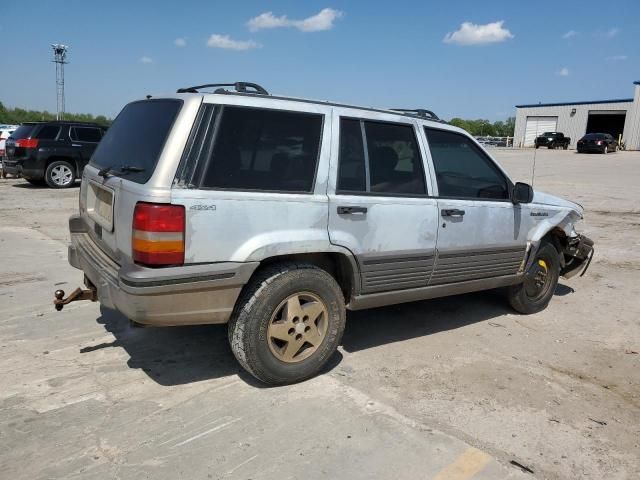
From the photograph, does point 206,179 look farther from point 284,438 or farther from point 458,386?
point 458,386

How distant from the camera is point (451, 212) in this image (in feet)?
13.8

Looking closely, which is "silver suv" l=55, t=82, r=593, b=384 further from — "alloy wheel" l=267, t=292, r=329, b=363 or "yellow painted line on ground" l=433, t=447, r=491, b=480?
"yellow painted line on ground" l=433, t=447, r=491, b=480

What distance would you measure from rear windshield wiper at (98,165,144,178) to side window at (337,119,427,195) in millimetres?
1300

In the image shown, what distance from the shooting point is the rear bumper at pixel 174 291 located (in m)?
3.03

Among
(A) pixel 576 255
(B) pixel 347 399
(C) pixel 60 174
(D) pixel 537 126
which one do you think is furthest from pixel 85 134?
(D) pixel 537 126

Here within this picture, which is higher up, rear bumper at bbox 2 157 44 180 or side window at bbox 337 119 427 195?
side window at bbox 337 119 427 195

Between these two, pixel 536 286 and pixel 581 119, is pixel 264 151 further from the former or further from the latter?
pixel 581 119

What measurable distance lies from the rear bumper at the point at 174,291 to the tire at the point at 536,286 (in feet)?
9.89

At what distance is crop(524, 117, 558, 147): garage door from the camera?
56.1 meters

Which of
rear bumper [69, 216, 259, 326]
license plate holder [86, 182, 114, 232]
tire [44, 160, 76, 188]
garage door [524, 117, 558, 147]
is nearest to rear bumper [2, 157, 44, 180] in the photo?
tire [44, 160, 76, 188]

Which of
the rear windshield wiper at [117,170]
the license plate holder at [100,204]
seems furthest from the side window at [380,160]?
the license plate holder at [100,204]

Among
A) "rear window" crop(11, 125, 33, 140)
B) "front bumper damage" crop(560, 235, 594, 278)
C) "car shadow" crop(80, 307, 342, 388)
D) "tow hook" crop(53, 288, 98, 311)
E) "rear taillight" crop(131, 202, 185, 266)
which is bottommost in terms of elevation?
"car shadow" crop(80, 307, 342, 388)

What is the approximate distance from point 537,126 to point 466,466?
6050 cm

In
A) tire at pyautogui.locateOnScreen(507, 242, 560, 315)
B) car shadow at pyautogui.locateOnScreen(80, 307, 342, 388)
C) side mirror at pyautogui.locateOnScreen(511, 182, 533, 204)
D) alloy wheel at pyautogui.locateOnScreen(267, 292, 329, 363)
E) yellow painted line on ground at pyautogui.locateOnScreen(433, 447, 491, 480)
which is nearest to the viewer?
yellow painted line on ground at pyautogui.locateOnScreen(433, 447, 491, 480)
